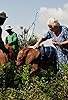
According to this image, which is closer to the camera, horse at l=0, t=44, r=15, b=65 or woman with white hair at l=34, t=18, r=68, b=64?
woman with white hair at l=34, t=18, r=68, b=64

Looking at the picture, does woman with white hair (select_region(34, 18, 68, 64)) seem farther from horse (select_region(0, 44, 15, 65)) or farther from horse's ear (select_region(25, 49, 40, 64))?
horse (select_region(0, 44, 15, 65))

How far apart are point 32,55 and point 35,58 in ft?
0.30

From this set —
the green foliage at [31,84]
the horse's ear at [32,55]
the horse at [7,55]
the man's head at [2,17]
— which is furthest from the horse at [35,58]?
the man's head at [2,17]

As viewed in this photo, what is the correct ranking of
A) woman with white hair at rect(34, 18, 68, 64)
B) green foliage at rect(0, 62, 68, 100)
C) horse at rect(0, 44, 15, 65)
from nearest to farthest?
green foliage at rect(0, 62, 68, 100)
woman with white hair at rect(34, 18, 68, 64)
horse at rect(0, 44, 15, 65)

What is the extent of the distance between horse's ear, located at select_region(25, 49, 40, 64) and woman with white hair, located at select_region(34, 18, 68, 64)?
1.74 feet

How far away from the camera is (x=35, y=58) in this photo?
8.26m

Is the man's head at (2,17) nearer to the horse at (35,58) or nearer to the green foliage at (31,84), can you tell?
the horse at (35,58)

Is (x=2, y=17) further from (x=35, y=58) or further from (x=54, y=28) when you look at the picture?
(x=54, y=28)

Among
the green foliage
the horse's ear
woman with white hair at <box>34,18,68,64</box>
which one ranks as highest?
woman with white hair at <box>34,18,68,64</box>

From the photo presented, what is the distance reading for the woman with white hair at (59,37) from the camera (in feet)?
24.8

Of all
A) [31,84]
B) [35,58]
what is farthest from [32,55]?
[31,84]

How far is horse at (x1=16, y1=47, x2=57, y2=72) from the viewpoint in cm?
821

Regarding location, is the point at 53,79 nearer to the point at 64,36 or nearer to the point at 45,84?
the point at 45,84

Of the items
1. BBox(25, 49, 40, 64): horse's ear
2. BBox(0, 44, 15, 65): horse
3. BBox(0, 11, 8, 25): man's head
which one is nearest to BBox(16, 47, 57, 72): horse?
BBox(25, 49, 40, 64): horse's ear
